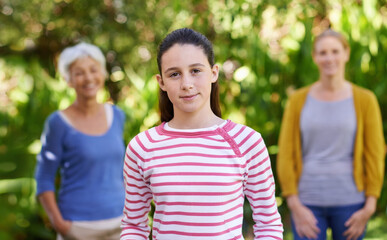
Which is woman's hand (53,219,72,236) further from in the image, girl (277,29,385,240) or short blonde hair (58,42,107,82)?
girl (277,29,385,240)

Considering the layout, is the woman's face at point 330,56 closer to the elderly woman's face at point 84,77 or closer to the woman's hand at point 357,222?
the woman's hand at point 357,222

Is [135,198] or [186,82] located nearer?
[186,82]

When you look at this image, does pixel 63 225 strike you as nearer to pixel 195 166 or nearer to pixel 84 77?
pixel 84 77

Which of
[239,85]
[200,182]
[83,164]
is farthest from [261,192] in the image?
[239,85]

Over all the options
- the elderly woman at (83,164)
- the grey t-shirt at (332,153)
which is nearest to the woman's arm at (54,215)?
the elderly woman at (83,164)

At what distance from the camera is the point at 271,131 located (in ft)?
16.6

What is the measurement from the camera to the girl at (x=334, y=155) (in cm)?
310

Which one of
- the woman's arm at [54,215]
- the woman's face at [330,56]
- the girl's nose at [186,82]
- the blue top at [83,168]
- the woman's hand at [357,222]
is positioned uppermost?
the woman's face at [330,56]

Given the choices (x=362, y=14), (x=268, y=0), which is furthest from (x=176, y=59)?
(x=362, y=14)

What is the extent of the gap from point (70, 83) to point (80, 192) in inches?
25.0

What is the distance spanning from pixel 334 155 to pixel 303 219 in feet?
1.35

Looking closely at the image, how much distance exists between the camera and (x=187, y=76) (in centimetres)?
162

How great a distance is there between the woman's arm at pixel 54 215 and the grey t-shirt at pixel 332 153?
4.60 ft

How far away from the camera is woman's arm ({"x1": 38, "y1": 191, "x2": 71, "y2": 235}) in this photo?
2932 millimetres
